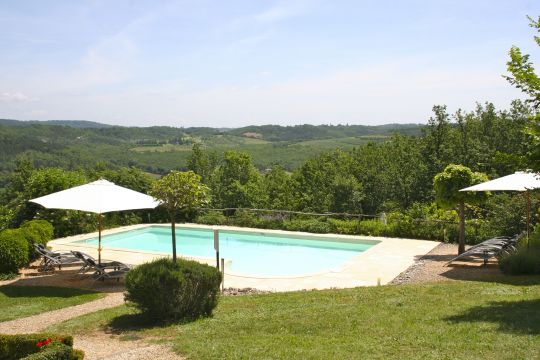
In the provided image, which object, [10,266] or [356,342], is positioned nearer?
[356,342]

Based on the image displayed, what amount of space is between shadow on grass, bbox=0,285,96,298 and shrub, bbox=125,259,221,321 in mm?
2994

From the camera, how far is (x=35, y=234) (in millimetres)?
13273

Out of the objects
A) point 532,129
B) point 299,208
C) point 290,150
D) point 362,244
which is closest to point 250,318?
point 532,129

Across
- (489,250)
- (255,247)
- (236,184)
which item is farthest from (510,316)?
(236,184)

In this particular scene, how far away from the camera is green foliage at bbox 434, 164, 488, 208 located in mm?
12492

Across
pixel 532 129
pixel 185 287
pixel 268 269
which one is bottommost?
pixel 268 269

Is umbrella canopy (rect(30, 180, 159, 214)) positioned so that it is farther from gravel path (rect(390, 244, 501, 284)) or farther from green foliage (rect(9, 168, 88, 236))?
green foliage (rect(9, 168, 88, 236))

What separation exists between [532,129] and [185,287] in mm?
→ 5595

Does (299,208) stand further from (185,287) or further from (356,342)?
(356,342)

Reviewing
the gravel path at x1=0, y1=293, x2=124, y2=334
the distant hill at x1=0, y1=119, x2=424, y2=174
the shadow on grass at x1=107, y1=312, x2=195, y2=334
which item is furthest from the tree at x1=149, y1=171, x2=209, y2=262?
the distant hill at x1=0, y1=119, x2=424, y2=174

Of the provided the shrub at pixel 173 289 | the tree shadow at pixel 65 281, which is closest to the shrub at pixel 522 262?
the shrub at pixel 173 289

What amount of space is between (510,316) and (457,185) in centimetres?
625

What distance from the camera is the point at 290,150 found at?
93.9 meters

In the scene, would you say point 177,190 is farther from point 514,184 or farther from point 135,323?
point 514,184
